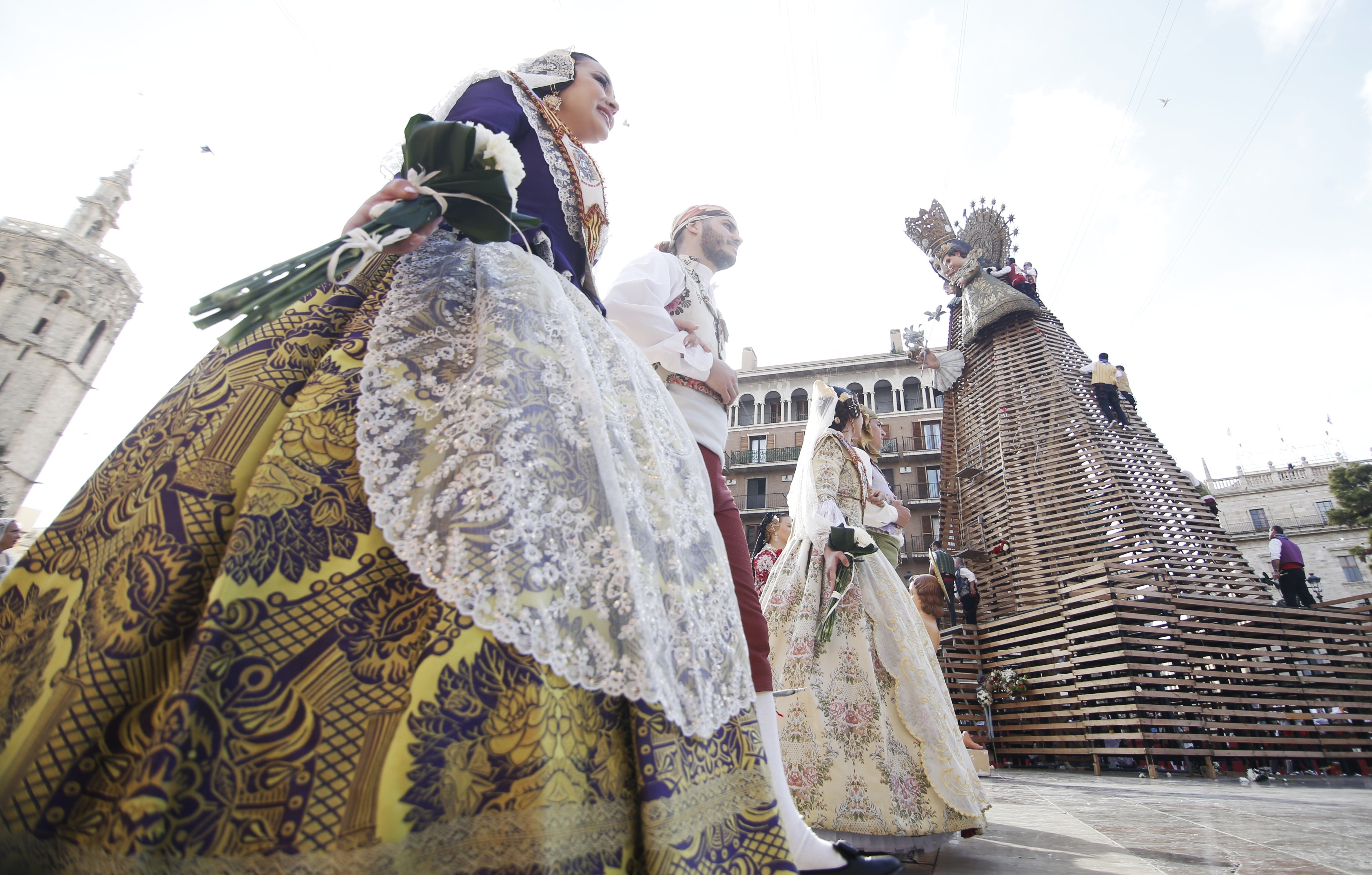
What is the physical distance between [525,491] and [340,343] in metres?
0.50

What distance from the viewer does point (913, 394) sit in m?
29.8

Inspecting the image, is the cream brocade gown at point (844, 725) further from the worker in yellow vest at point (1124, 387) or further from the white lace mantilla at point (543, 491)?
the worker in yellow vest at point (1124, 387)

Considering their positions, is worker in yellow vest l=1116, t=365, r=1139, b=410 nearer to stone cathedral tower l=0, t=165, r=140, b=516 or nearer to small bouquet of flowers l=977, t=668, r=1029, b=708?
small bouquet of flowers l=977, t=668, r=1029, b=708

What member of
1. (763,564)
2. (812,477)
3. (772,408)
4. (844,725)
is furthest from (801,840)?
(772,408)

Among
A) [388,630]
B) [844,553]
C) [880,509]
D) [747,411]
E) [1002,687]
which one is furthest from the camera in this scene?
[747,411]

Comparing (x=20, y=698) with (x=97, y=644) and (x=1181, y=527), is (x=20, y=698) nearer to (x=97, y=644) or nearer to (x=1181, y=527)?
(x=97, y=644)

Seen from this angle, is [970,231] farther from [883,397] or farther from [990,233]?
[883,397]

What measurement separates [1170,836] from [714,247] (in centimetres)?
289

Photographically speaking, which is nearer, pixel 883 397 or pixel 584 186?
pixel 584 186

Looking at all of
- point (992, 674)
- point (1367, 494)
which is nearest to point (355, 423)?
point (992, 674)

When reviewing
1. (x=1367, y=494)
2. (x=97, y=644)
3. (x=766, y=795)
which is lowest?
(x=766, y=795)

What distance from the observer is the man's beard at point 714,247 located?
242 centimetres

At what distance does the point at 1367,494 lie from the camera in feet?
80.0

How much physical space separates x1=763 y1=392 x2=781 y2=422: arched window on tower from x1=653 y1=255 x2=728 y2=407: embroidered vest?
94.3ft
